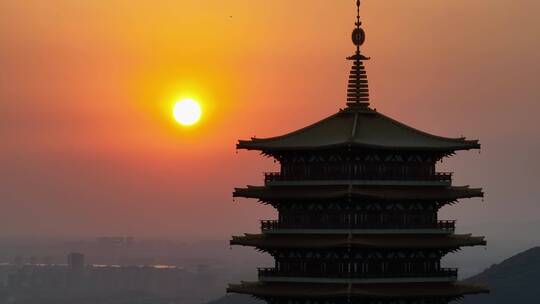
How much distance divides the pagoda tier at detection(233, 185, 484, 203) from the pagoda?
5cm

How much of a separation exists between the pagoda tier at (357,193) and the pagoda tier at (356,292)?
4273 mm

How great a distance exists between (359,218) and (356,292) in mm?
4128

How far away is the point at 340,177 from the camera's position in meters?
83.4

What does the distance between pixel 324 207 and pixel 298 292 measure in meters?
4.41

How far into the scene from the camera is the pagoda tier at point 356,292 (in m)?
81.1

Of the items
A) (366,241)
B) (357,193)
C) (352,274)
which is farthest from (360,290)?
(357,193)

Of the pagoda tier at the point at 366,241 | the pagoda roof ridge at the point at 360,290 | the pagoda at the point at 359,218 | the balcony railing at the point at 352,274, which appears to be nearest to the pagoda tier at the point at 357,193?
the pagoda at the point at 359,218

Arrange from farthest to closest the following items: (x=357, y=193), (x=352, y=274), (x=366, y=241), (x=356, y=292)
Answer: (x=352, y=274)
(x=366, y=241)
(x=357, y=193)
(x=356, y=292)

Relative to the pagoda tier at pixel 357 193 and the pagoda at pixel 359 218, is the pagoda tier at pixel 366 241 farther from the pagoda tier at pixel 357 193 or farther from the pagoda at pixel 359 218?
the pagoda tier at pixel 357 193

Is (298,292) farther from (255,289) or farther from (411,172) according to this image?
(411,172)

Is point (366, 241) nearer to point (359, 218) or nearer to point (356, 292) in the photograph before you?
point (359, 218)

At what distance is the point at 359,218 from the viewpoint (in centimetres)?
8294

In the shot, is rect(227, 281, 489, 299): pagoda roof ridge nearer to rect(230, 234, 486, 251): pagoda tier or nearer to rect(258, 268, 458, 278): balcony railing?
rect(258, 268, 458, 278): balcony railing

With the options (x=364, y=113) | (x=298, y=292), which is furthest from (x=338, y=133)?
(x=298, y=292)
